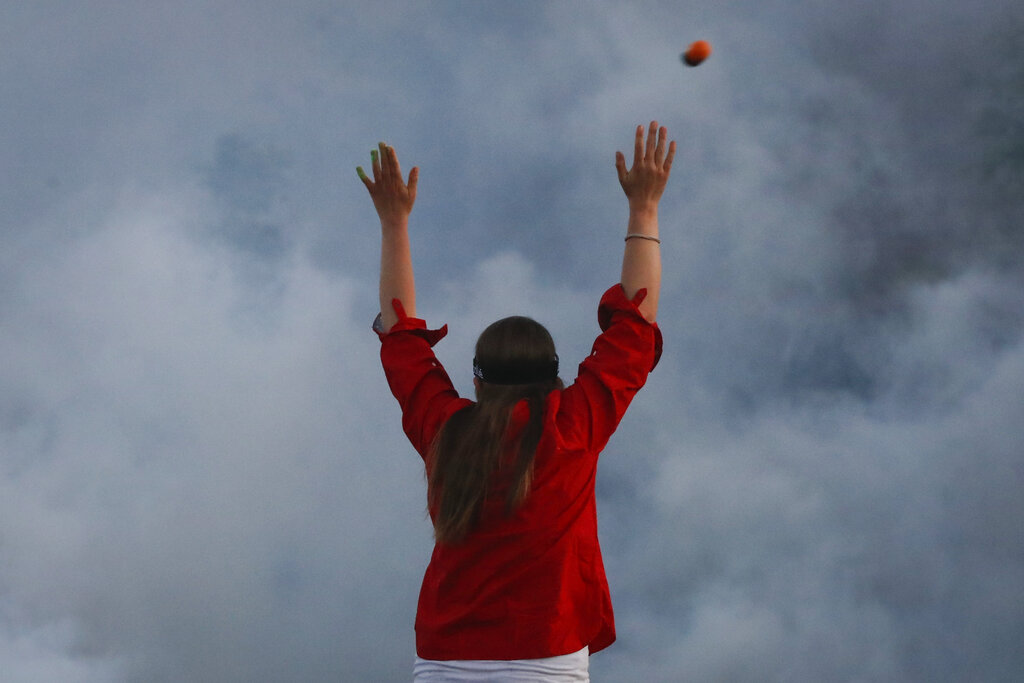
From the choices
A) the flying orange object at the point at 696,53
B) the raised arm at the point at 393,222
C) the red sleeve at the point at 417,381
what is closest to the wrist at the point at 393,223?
the raised arm at the point at 393,222

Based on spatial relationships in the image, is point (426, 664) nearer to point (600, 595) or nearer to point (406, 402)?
point (600, 595)

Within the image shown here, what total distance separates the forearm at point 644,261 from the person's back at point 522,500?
0.02 m

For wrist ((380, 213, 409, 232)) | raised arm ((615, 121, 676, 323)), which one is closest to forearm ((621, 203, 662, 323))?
raised arm ((615, 121, 676, 323))

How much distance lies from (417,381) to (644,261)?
1189 mm

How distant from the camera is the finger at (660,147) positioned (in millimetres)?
5258

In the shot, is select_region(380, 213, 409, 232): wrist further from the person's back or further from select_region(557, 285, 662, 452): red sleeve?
select_region(557, 285, 662, 452): red sleeve

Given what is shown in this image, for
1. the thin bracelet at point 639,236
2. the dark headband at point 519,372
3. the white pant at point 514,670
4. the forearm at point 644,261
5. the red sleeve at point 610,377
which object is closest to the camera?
the white pant at point 514,670

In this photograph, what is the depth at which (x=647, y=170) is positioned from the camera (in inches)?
205

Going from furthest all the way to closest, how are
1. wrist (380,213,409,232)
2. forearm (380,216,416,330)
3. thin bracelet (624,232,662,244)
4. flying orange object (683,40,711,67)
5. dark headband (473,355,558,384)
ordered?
flying orange object (683,40,711,67), wrist (380,213,409,232), forearm (380,216,416,330), thin bracelet (624,232,662,244), dark headband (473,355,558,384)

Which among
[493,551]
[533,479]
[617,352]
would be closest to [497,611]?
[493,551]

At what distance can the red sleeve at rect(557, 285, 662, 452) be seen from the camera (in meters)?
4.47

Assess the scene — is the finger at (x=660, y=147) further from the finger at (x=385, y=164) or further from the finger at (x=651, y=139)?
the finger at (x=385, y=164)

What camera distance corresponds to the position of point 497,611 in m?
4.40

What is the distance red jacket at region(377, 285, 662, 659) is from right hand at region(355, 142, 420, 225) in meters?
1.33
